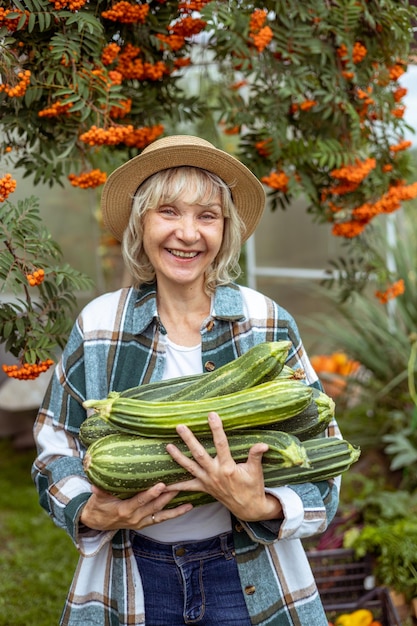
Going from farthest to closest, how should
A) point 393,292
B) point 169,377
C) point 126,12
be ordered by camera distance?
point 393,292
point 126,12
point 169,377

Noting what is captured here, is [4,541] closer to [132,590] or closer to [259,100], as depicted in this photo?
[132,590]

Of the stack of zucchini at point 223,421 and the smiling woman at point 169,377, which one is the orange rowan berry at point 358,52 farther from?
the stack of zucchini at point 223,421

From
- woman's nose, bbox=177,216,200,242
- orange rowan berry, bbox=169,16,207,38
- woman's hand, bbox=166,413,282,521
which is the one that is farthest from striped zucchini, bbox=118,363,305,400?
orange rowan berry, bbox=169,16,207,38

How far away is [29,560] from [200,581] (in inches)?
98.2

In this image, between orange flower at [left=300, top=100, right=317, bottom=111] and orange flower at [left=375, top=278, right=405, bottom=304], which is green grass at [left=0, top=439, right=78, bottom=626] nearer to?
orange flower at [left=375, top=278, right=405, bottom=304]

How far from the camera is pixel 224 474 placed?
4.81 ft

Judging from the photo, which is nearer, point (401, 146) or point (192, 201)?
point (192, 201)

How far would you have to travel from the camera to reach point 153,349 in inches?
72.2

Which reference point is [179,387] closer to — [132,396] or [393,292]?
[132,396]

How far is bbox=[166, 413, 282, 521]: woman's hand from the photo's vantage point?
1.44 meters

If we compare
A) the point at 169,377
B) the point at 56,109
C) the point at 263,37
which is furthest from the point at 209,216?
the point at 263,37

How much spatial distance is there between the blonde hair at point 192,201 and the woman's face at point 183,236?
0.02 m

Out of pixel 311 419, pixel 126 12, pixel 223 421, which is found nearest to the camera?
pixel 223 421

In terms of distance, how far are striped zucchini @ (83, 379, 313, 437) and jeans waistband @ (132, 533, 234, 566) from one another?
457 mm
